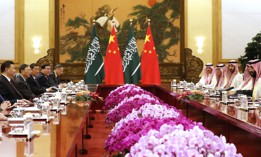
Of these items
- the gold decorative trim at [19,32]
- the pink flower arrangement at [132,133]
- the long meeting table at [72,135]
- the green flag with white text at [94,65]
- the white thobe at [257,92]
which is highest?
the gold decorative trim at [19,32]

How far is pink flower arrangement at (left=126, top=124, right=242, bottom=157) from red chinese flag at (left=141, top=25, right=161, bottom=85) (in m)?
10.0

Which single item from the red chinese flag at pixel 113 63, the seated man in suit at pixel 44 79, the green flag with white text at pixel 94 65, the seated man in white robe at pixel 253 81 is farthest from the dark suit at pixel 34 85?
the seated man in white robe at pixel 253 81

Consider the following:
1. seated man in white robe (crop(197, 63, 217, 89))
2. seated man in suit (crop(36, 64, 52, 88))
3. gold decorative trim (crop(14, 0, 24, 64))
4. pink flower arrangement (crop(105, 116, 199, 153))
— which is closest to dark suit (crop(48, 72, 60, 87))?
seated man in suit (crop(36, 64, 52, 88))

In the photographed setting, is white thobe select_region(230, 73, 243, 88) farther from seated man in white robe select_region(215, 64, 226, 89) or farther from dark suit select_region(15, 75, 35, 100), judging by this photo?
dark suit select_region(15, 75, 35, 100)

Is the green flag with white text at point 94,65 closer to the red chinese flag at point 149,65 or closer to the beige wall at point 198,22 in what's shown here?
the red chinese flag at point 149,65

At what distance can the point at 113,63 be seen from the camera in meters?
11.8

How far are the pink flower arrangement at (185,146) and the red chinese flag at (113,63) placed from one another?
9866mm

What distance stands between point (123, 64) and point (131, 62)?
0.26m

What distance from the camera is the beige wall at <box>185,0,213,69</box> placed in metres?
12.8

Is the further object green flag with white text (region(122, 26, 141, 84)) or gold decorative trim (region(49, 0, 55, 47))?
gold decorative trim (region(49, 0, 55, 47))

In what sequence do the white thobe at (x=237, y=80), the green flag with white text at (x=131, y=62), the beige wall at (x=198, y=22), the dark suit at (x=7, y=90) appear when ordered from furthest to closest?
1. the beige wall at (x=198, y=22)
2. the green flag with white text at (x=131, y=62)
3. the white thobe at (x=237, y=80)
4. the dark suit at (x=7, y=90)

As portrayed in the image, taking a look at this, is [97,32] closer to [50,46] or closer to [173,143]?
[50,46]

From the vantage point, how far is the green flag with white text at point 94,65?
1155cm

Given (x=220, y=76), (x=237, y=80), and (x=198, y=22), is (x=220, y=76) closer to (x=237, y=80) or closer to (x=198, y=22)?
(x=237, y=80)
